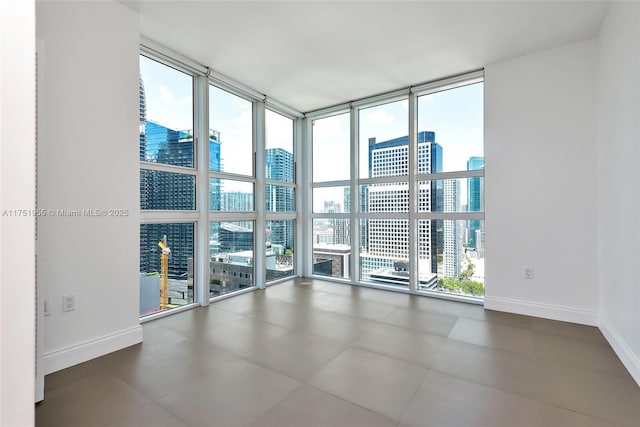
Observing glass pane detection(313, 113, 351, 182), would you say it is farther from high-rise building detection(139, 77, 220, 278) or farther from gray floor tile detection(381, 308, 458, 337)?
gray floor tile detection(381, 308, 458, 337)

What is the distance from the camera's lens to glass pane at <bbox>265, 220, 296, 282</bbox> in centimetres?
502

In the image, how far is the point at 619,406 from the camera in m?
1.81

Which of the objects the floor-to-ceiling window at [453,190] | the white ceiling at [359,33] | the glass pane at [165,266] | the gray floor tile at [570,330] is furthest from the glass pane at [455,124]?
the glass pane at [165,266]

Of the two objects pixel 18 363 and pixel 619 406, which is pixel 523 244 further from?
pixel 18 363

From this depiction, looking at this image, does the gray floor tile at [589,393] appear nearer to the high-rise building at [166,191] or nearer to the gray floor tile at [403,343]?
the gray floor tile at [403,343]

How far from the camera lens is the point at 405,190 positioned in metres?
4.58

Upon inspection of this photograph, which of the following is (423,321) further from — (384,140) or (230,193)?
(230,193)

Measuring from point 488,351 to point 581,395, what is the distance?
0.67 m

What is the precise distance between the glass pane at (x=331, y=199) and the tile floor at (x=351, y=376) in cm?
233

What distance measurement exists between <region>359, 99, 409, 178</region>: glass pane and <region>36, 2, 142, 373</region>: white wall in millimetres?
3401

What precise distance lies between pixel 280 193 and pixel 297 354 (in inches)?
128

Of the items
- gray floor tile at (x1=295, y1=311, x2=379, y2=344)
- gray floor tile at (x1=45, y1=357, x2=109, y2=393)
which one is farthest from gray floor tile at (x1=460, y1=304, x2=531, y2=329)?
gray floor tile at (x1=45, y1=357, x2=109, y2=393)

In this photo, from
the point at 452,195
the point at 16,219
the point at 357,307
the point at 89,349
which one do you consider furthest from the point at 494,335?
the point at 89,349

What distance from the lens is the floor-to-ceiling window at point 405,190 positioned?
4.05 m
